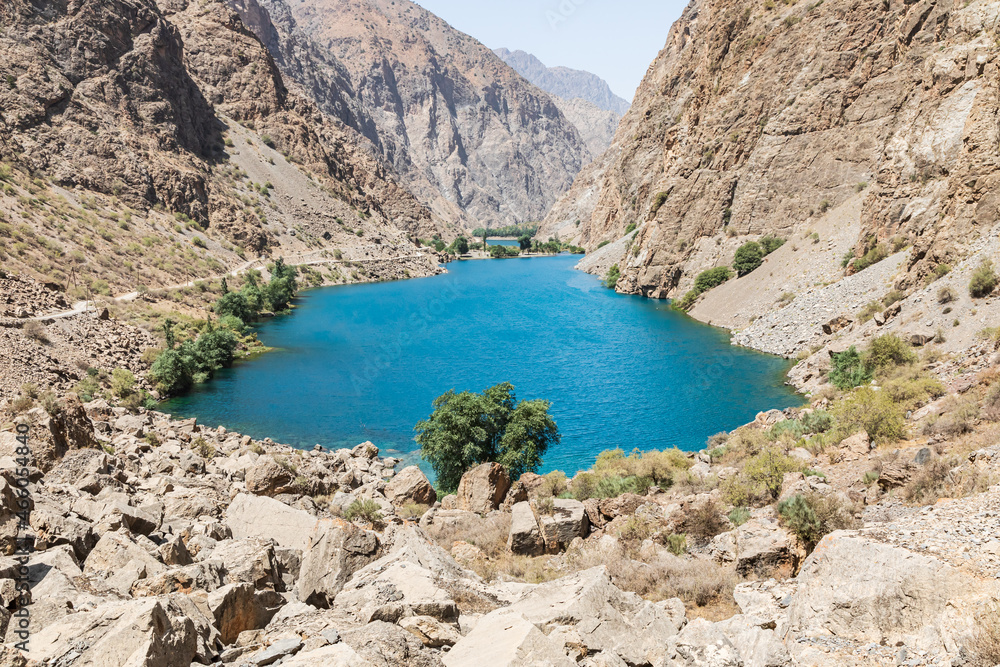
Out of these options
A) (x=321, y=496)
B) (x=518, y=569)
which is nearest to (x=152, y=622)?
(x=518, y=569)

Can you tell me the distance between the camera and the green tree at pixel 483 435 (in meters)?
25.0

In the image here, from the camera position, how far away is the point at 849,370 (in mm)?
32031

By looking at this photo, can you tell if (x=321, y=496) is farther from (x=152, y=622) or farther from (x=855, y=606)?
(x=855, y=606)

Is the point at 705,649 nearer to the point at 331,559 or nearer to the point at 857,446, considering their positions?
the point at 331,559

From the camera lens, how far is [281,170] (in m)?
121

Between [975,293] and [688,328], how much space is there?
1213 inches

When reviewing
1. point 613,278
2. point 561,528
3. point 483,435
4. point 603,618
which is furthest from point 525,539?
point 613,278

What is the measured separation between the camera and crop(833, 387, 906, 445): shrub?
58.5ft

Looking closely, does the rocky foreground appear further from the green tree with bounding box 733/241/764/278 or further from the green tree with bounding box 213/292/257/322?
the green tree with bounding box 213/292/257/322

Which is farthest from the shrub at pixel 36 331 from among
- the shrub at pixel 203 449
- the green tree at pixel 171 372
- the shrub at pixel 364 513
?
the shrub at pixel 364 513

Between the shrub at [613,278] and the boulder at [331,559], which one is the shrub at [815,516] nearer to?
the boulder at [331,559]

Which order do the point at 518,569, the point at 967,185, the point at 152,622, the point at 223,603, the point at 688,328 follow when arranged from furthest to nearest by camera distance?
the point at 688,328, the point at 967,185, the point at 518,569, the point at 223,603, the point at 152,622

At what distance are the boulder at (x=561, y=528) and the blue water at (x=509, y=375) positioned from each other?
13393 mm

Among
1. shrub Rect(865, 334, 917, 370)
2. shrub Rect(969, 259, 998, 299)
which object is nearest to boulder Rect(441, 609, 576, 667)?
shrub Rect(865, 334, 917, 370)
